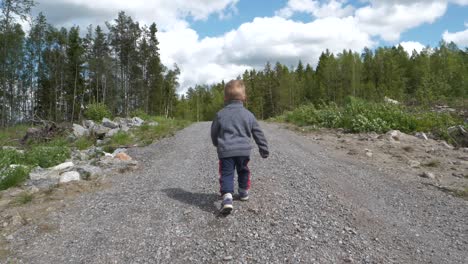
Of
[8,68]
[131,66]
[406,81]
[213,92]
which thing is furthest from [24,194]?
[213,92]

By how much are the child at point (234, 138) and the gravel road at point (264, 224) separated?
0.33 meters

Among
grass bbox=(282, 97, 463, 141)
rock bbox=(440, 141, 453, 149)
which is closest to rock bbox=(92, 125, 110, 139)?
grass bbox=(282, 97, 463, 141)

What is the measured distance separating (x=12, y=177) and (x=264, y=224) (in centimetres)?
495

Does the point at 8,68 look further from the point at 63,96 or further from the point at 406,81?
the point at 406,81

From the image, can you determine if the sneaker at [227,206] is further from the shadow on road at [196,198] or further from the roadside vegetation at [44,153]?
the roadside vegetation at [44,153]

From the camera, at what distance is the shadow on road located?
4738 mm

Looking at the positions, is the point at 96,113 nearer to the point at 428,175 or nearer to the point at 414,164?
the point at 414,164

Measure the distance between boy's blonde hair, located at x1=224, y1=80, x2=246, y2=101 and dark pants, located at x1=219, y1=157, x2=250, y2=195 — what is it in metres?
0.85

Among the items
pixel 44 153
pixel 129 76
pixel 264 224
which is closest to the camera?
pixel 264 224

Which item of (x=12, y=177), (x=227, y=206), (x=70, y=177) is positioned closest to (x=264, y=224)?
(x=227, y=206)

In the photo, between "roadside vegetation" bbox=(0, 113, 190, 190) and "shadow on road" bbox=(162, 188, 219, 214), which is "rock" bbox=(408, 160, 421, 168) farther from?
"roadside vegetation" bbox=(0, 113, 190, 190)

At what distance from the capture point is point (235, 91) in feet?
16.2

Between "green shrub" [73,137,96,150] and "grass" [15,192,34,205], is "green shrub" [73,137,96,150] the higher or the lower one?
the higher one

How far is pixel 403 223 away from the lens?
171 inches
